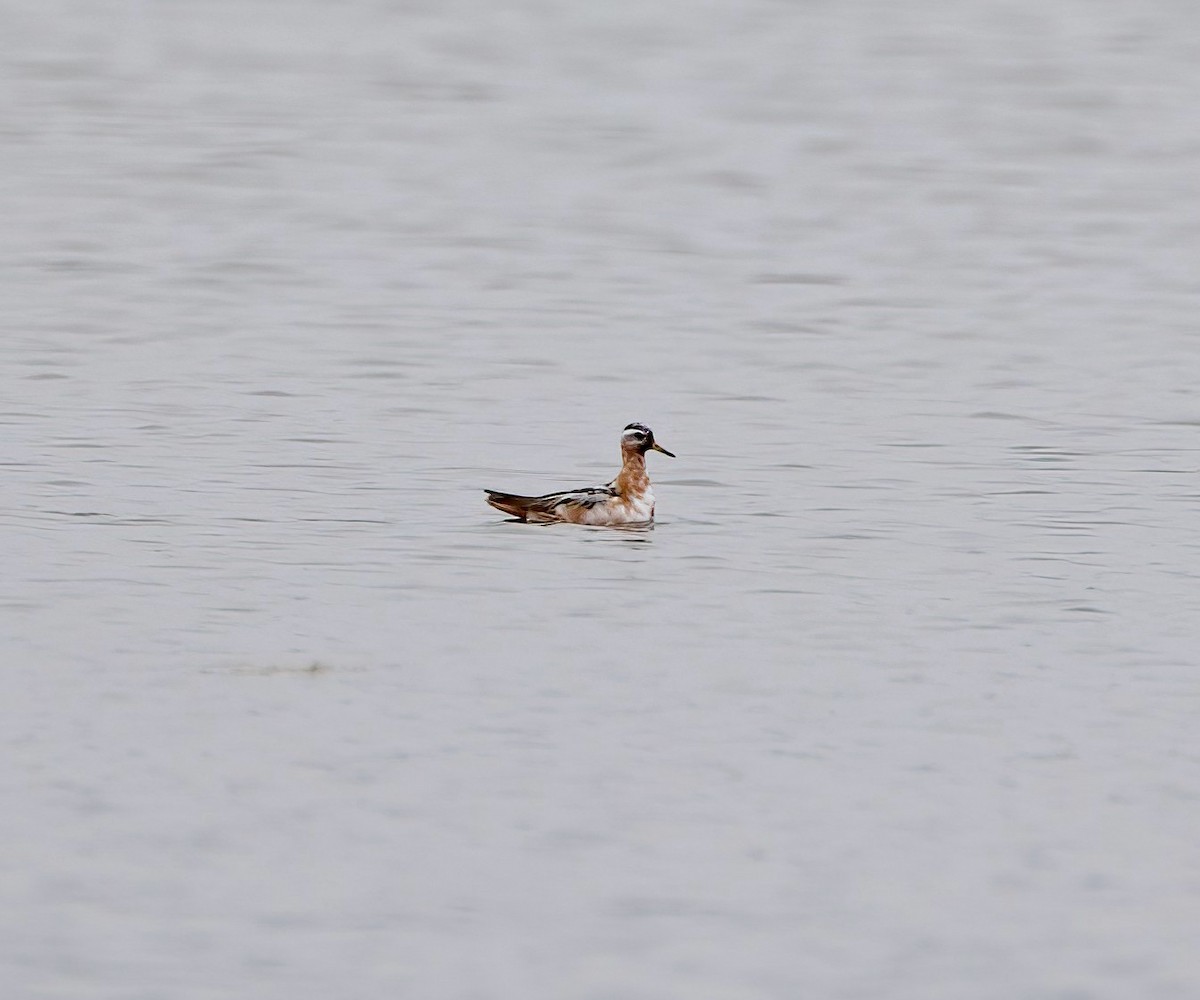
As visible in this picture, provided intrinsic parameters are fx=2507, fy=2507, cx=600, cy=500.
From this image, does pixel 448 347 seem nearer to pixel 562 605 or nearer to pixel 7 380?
pixel 7 380

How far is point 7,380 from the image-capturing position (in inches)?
887

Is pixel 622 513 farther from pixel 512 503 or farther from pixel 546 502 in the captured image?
pixel 512 503

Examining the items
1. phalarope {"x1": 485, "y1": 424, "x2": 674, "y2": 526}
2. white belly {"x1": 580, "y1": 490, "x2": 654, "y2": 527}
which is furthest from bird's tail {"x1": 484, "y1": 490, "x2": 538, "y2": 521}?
white belly {"x1": 580, "y1": 490, "x2": 654, "y2": 527}

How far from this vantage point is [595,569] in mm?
15469

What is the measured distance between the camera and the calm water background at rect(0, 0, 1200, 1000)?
9312 millimetres

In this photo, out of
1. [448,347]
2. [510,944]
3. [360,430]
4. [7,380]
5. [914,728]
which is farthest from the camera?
[448,347]

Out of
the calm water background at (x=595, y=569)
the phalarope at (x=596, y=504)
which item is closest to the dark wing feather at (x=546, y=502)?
the phalarope at (x=596, y=504)

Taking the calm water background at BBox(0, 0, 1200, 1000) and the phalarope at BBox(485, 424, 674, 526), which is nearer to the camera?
the calm water background at BBox(0, 0, 1200, 1000)

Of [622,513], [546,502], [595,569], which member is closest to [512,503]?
[546,502]

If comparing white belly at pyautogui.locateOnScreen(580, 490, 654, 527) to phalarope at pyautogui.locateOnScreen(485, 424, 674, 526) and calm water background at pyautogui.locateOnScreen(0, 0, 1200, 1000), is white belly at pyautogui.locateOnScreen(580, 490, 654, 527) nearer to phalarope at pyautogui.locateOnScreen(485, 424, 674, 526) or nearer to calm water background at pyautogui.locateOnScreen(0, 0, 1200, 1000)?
phalarope at pyautogui.locateOnScreen(485, 424, 674, 526)

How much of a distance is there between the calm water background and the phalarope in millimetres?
290

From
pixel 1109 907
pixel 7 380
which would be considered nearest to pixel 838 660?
pixel 1109 907

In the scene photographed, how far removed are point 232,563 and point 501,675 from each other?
3254 millimetres

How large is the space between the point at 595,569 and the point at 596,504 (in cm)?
164
